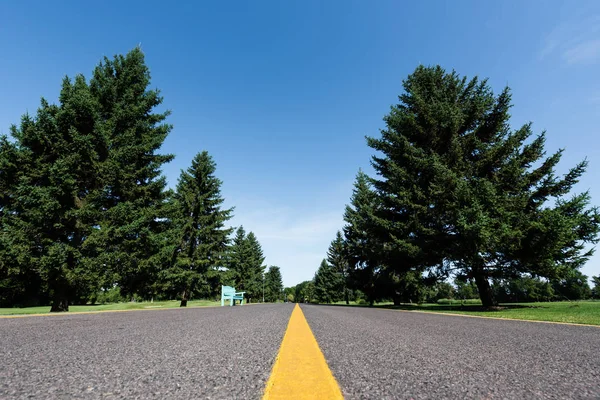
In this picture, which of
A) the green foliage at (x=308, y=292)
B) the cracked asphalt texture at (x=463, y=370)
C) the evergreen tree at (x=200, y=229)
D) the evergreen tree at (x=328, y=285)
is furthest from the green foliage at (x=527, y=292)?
the cracked asphalt texture at (x=463, y=370)

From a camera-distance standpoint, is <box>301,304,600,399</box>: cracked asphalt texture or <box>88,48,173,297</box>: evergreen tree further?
<box>88,48,173,297</box>: evergreen tree

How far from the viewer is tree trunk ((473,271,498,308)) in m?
13.4

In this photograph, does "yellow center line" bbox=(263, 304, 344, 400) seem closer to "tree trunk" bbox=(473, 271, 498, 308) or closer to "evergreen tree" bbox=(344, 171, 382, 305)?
"tree trunk" bbox=(473, 271, 498, 308)

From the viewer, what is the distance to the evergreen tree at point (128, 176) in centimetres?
1282

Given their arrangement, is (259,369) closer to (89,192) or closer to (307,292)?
(89,192)

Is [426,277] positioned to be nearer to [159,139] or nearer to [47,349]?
[47,349]

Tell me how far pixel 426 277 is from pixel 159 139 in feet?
60.0

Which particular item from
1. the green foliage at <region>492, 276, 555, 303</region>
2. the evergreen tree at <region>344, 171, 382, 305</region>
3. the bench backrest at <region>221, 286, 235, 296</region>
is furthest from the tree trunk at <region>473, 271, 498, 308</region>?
the green foliage at <region>492, 276, 555, 303</region>

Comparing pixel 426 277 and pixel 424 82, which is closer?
pixel 426 277

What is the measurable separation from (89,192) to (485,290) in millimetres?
20362

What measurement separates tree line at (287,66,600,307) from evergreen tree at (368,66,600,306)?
0.17ft

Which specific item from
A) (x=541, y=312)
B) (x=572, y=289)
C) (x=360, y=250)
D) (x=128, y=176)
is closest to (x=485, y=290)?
(x=541, y=312)

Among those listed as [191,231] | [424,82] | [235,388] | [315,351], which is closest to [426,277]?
[424,82]

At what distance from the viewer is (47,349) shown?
2.29 m
